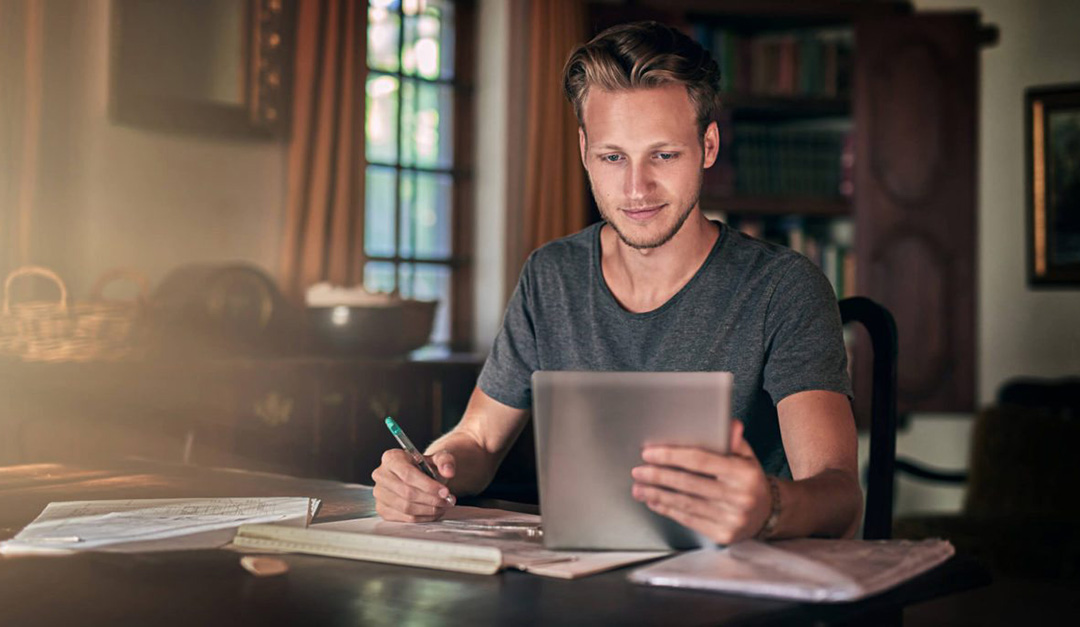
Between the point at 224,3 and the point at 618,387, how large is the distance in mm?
2917

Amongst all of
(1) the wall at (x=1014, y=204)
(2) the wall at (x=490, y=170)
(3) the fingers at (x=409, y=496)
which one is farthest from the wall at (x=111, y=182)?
(1) the wall at (x=1014, y=204)

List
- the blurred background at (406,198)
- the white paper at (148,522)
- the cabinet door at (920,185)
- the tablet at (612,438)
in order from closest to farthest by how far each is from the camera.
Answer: the tablet at (612,438), the white paper at (148,522), the blurred background at (406,198), the cabinet door at (920,185)

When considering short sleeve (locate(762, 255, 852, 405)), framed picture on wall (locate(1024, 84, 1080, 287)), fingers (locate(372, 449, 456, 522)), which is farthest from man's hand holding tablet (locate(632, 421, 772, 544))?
framed picture on wall (locate(1024, 84, 1080, 287))

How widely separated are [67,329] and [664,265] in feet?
5.31

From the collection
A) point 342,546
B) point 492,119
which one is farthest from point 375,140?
point 342,546

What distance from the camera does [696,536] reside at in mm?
1158

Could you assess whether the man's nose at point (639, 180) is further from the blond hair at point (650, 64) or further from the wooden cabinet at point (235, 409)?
the wooden cabinet at point (235, 409)

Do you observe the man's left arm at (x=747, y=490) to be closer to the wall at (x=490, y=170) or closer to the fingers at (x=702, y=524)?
the fingers at (x=702, y=524)

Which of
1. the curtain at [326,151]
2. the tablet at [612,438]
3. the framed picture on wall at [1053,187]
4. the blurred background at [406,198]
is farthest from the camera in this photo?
the framed picture on wall at [1053,187]

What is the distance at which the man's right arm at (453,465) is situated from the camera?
53.6 inches

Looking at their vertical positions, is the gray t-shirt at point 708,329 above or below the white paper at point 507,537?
A: above

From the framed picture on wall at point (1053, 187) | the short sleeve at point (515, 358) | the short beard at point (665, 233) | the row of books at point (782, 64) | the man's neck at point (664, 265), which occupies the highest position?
the row of books at point (782, 64)

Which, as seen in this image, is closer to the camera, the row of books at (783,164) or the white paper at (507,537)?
the white paper at (507,537)

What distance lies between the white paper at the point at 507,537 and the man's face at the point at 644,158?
52 cm
